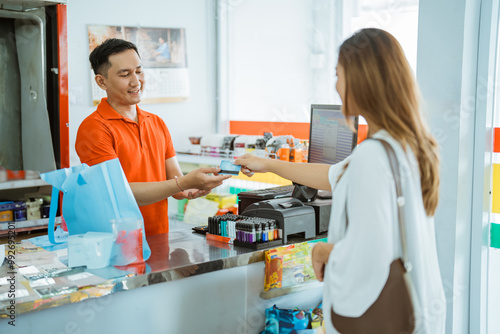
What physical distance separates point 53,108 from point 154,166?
122 centimetres

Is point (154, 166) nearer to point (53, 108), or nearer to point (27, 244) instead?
point (27, 244)

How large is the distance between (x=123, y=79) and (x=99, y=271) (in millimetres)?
Answer: 1040

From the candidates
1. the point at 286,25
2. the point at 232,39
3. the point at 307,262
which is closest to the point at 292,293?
the point at 307,262

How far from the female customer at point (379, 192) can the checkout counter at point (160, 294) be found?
0.63 m

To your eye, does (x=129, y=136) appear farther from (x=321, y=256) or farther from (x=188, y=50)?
(x=188, y=50)

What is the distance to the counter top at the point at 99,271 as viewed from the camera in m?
1.57

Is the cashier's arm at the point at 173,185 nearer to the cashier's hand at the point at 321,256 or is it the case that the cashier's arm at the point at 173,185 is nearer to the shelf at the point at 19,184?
the cashier's hand at the point at 321,256

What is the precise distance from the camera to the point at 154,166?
101 inches

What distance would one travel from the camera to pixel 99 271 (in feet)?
5.82

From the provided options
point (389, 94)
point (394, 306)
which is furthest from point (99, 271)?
point (389, 94)

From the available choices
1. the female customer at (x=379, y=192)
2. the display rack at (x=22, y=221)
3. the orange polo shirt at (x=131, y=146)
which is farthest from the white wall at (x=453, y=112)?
the display rack at (x=22, y=221)

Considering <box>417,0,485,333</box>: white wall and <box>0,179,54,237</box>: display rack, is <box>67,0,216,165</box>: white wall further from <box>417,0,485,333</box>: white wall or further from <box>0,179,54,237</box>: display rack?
<box>417,0,485,333</box>: white wall

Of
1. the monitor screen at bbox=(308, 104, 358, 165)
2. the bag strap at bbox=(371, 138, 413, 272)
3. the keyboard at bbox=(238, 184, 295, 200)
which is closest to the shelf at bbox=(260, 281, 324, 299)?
the keyboard at bbox=(238, 184, 295, 200)

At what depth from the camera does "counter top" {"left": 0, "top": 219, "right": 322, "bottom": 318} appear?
1.57 m
